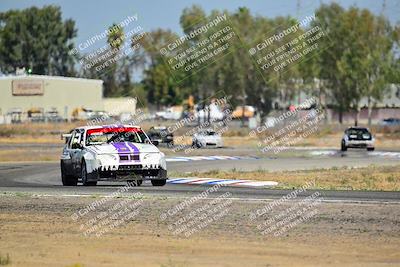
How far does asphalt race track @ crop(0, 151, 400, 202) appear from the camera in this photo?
21.1m

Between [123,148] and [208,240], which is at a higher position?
[123,148]

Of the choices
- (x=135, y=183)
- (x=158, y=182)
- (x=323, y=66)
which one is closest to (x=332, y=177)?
(x=135, y=183)

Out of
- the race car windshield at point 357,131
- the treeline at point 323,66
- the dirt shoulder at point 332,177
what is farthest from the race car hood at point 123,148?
the treeline at point 323,66

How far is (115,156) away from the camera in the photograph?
22.3 meters

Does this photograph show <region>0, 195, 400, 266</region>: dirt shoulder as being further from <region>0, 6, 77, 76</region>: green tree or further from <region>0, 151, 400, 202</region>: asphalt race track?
<region>0, 6, 77, 76</region>: green tree

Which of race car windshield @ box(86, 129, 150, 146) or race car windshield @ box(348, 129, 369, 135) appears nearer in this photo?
race car windshield @ box(86, 129, 150, 146)

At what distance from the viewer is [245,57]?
309 ft

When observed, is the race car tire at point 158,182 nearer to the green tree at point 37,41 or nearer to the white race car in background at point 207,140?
the white race car in background at point 207,140

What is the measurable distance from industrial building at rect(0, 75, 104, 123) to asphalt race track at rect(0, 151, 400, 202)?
6513 cm

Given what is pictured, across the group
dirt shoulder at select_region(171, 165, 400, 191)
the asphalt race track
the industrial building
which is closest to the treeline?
the industrial building

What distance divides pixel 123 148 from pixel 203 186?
3.01 m

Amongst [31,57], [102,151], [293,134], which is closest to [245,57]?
[293,134]

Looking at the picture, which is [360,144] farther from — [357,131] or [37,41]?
[37,41]

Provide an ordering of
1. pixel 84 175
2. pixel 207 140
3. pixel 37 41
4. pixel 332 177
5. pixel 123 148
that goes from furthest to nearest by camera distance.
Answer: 1. pixel 37 41
2. pixel 207 140
3. pixel 332 177
4. pixel 84 175
5. pixel 123 148
